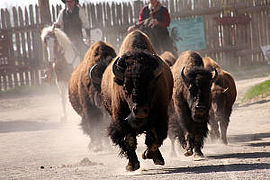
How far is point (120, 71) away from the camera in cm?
794

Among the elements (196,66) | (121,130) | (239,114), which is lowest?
(239,114)

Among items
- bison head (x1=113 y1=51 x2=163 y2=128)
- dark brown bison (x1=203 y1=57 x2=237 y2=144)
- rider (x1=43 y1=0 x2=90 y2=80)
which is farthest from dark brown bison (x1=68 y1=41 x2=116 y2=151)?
rider (x1=43 y1=0 x2=90 y2=80)

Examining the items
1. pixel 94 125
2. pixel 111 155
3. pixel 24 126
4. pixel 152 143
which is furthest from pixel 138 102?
pixel 24 126

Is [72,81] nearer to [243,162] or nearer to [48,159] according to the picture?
[48,159]

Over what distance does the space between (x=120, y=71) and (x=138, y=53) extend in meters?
0.32

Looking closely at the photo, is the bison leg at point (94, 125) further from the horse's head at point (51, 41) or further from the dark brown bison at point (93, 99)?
the horse's head at point (51, 41)

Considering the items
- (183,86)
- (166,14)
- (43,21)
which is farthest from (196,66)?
(43,21)

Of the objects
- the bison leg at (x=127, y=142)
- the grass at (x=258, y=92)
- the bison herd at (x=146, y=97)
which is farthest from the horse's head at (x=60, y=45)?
the bison leg at (x=127, y=142)

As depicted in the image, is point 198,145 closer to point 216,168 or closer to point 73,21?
point 216,168

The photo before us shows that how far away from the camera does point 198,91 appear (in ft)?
30.1

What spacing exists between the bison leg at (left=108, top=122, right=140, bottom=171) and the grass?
9.34 m

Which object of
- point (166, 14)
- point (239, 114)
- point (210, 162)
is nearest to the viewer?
point (210, 162)

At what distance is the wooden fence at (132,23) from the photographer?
1042 inches

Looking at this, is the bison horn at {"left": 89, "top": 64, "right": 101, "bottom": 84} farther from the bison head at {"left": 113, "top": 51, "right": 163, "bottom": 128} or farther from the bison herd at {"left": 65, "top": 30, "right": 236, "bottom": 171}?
the bison head at {"left": 113, "top": 51, "right": 163, "bottom": 128}
